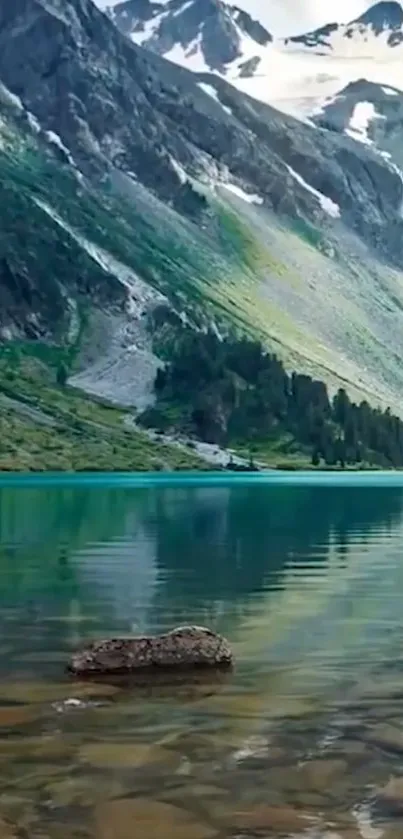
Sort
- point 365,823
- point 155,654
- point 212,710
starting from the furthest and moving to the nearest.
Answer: point 155,654, point 212,710, point 365,823

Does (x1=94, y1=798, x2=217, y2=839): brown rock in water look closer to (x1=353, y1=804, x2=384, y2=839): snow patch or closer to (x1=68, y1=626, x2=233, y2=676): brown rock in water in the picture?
(x1=353, y1=804, x2=384, y2=839): snow patch

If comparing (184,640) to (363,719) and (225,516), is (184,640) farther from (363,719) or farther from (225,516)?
(225,516)

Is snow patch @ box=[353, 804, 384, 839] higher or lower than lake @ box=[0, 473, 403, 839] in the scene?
higher

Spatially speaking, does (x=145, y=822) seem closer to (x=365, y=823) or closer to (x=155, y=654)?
(x=365, y=823)

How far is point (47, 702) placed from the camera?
35531 mm

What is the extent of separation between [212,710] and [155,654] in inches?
268

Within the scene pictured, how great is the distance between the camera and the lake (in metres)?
24.7

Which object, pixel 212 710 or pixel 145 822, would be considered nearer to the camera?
pixel 145 822

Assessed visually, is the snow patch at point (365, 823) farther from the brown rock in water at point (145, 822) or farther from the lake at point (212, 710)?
the brown rock in water at point (145, 822)

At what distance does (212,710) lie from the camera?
3472 cm

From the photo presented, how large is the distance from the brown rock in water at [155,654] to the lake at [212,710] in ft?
3.91

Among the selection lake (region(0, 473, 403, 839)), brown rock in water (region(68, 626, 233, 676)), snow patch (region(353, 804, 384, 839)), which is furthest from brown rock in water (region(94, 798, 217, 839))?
brown rock in water (region(68, 626, 233, 676))

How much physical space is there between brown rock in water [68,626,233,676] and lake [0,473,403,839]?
119 cm

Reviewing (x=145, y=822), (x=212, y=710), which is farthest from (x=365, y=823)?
(x=212, y=710)
